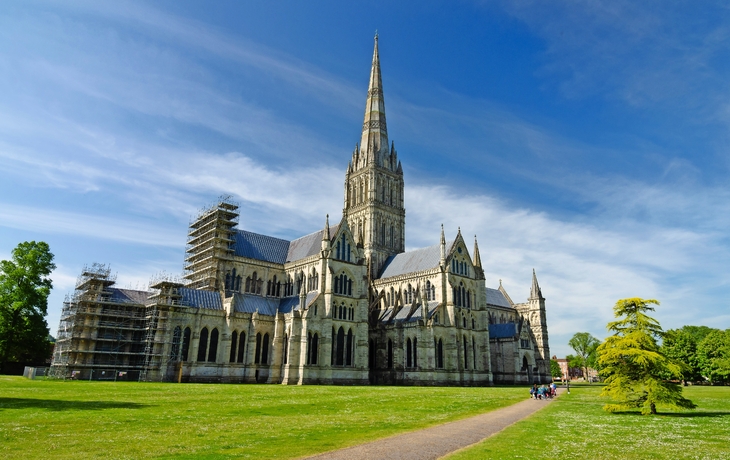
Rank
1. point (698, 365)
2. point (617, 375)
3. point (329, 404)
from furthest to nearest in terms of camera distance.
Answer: point (698, 365) < point (329, 404) < point (617, 375)

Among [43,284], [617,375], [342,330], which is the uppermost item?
[43,284]

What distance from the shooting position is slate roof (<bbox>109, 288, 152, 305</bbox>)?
185 ft

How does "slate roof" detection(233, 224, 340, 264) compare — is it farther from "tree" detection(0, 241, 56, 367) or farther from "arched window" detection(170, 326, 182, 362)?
"tree" detection(0, 241, 56, 367)

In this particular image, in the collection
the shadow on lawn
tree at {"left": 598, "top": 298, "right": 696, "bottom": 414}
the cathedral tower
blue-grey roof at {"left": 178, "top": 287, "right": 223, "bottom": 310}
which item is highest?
the cathedral tower

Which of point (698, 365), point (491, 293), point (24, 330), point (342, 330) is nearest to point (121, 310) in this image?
point (24, 330)

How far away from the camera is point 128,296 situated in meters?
57.5

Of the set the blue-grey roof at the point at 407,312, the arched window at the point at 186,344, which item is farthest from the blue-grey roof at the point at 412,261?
the arched window at the point at 186,344

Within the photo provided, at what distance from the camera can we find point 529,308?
92.0 m

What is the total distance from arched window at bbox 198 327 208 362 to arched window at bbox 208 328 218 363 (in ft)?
1.82

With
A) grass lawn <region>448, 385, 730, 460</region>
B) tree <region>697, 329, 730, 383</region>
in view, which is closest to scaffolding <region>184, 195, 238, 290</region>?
grass lawn <region>448, 385, 730, 460</region>

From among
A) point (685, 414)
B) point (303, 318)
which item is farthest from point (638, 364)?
point (303, 318)

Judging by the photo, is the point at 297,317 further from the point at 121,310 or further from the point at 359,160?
the point at 359,160

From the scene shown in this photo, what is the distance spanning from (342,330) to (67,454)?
5018 centimetres

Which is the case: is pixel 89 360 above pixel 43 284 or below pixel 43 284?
below
